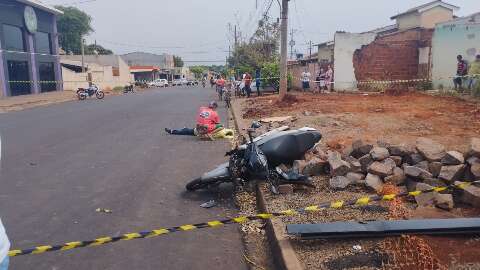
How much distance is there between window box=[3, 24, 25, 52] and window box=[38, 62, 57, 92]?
116 inches

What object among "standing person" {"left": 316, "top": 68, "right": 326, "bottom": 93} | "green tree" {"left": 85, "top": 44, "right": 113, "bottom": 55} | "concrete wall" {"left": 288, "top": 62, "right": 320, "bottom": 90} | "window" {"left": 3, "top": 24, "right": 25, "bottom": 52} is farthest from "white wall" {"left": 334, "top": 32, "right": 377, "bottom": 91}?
"green tree" {"left": 85, "top": 44, "right": 113, "bottom": 55}

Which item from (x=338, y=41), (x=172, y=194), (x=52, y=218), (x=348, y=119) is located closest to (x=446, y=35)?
(x=338, y=41)

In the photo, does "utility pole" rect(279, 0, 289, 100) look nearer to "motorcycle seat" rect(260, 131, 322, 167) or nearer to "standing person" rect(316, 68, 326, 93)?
"standing person" rect(316, 68, 326, 93)

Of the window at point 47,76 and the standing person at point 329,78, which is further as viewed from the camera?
the window at point 47,76

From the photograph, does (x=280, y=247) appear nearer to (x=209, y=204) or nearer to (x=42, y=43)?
(x=209, y=204)

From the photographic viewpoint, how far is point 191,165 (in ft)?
25.6

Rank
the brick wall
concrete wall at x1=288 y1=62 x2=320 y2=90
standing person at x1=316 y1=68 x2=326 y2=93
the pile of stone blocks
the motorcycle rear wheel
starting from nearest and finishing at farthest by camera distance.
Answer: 1. the pile of stone blocks
2. the motorcycle rear wheel
3. the brick wall
4. standing person at x1=316 y1=68 x2=326 y2=93
5. concrete wall at x1=288 y1=62 x2=320 y2=90

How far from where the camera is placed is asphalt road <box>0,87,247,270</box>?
3955mm

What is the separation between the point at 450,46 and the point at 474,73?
2.54 metres

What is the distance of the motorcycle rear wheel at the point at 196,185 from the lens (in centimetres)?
583

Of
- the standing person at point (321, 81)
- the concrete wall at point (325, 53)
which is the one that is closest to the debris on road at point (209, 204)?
the standing person at point (321, 81)

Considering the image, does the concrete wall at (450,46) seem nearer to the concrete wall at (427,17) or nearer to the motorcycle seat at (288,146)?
the concrete wall at (427,17)

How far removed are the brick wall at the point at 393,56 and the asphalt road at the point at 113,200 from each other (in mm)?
16929

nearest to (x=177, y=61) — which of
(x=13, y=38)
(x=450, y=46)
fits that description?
(x=13, y=38)
